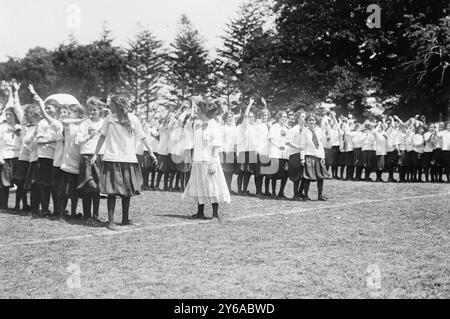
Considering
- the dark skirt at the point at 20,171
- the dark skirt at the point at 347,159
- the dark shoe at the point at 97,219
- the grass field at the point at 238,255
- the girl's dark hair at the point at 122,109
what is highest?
the girl's dark hair at the point at 122,109

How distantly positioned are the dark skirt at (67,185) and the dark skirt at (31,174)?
537 mm

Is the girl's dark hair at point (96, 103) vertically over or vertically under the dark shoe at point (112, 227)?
over

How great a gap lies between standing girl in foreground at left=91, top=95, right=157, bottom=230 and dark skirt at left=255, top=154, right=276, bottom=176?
5.77 m

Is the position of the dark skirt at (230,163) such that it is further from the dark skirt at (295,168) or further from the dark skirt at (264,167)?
the dark skirt at (295,168)

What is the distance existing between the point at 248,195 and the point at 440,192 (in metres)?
4.98

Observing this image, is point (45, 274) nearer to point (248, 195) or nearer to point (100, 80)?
Answer: point (248, 195)

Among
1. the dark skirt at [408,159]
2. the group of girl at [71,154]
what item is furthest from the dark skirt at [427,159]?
the group of girl at [71,154]

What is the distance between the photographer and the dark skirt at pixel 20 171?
11.2 meters

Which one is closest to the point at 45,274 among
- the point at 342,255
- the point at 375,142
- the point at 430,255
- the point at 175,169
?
the point at 342,255

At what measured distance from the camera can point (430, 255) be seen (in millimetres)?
7168

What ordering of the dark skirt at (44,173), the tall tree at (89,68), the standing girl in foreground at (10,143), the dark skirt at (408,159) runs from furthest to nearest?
the tall tree at (89,68), the dark skirt at (408,159), the standing girl in foreground at (10,143), the dark skirt at (44,173)

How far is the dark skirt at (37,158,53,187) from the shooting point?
35.0ft

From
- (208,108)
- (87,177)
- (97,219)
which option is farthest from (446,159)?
(87,177)

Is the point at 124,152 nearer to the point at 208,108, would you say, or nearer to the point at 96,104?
the point at 96,104
